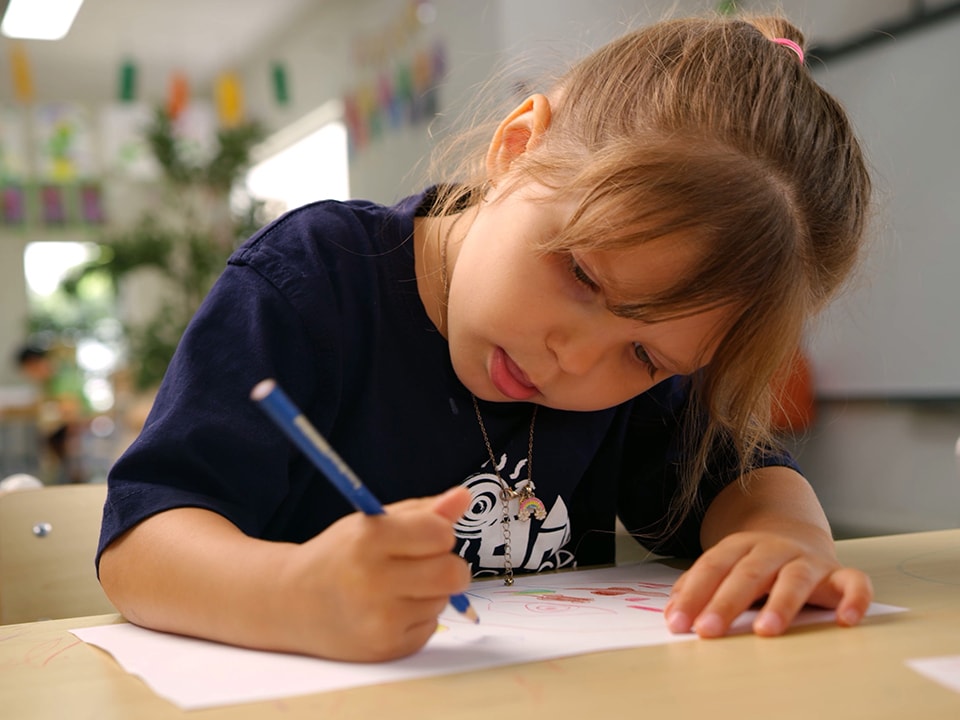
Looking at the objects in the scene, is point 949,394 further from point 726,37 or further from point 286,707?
point 286,707

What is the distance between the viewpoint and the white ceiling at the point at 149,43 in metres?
5.86

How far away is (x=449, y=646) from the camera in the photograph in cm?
48

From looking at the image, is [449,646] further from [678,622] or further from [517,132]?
[517,132]

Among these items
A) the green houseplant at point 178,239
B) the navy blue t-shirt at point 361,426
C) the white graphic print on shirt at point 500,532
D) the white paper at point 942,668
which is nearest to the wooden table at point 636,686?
the white paper at point 942,668

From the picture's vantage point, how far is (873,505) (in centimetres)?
282

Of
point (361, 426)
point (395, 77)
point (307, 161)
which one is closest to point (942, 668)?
point (361, 426)

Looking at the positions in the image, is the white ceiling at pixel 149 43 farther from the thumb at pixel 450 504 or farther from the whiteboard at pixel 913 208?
the thumb at pixel 450 504

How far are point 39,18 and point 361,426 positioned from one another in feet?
18.6

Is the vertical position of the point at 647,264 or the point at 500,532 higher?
the point at 647,264

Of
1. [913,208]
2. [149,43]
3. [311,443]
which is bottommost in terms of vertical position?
[311,443]

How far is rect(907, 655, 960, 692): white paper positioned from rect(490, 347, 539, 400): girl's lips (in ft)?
0.98

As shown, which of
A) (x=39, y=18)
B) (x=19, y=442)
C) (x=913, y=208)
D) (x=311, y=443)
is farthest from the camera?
(x=19, y=442)

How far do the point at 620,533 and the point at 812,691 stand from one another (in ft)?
1.68

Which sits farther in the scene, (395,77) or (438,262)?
(395,77)
